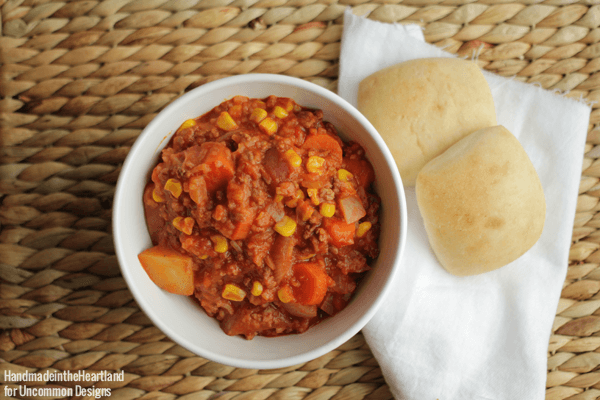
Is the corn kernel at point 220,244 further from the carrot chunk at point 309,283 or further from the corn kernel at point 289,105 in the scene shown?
the corn kernel at point 289,105

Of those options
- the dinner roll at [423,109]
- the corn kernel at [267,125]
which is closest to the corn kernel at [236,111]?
the corn kernel at [267,125]

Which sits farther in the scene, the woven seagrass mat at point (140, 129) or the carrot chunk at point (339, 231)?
the woven seagrass mat at point (140, 129)

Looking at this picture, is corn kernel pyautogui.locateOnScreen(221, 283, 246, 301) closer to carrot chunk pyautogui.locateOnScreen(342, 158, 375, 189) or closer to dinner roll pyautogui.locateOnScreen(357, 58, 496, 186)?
carrot chunk pyautogui.locateOnScreen(342, 158, 375, 189)

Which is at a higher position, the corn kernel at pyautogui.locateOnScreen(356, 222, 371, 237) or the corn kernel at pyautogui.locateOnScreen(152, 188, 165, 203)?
the corn kernel at pyautogui.locateOnScreen(152, 188, 165, 203)

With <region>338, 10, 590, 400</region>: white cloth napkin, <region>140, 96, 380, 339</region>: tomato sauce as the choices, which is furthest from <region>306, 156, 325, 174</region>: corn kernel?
<region>338, 10, 590, 400</region>: white cloth napkin

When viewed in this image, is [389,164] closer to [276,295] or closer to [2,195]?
[276,295]
